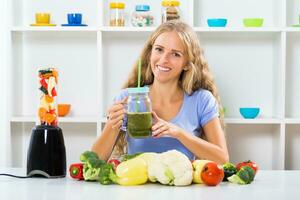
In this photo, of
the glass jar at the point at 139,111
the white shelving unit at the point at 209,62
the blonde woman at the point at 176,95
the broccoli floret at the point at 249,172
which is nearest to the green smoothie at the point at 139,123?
the glass jar at the point at 139,111

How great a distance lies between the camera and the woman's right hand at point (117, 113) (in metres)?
2.33

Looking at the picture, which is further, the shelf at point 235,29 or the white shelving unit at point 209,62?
the white shelving unit at point 209,62

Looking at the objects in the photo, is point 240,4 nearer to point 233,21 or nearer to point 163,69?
point 233,21

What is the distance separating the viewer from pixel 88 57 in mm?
4086

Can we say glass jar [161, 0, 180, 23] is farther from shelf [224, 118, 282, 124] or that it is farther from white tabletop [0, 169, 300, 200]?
white tabletop [0, 169, 300, 200]

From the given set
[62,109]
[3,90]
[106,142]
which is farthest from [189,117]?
[3,90]

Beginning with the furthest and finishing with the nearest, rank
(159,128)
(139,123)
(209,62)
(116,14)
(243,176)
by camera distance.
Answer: (209,62), (116,14), (159,128), (139,123), (243,176)

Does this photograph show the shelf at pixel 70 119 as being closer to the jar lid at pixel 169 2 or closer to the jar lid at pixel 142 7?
the jar lid at pixel 142 7

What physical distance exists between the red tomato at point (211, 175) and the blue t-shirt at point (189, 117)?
84cm

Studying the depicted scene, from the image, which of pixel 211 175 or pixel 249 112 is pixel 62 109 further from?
pixel 211 175

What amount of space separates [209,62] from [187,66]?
47.4 inches

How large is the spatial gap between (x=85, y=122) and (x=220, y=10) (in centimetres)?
115

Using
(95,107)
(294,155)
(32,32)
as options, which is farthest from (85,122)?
(294,155)

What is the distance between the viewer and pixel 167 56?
2777 mm
